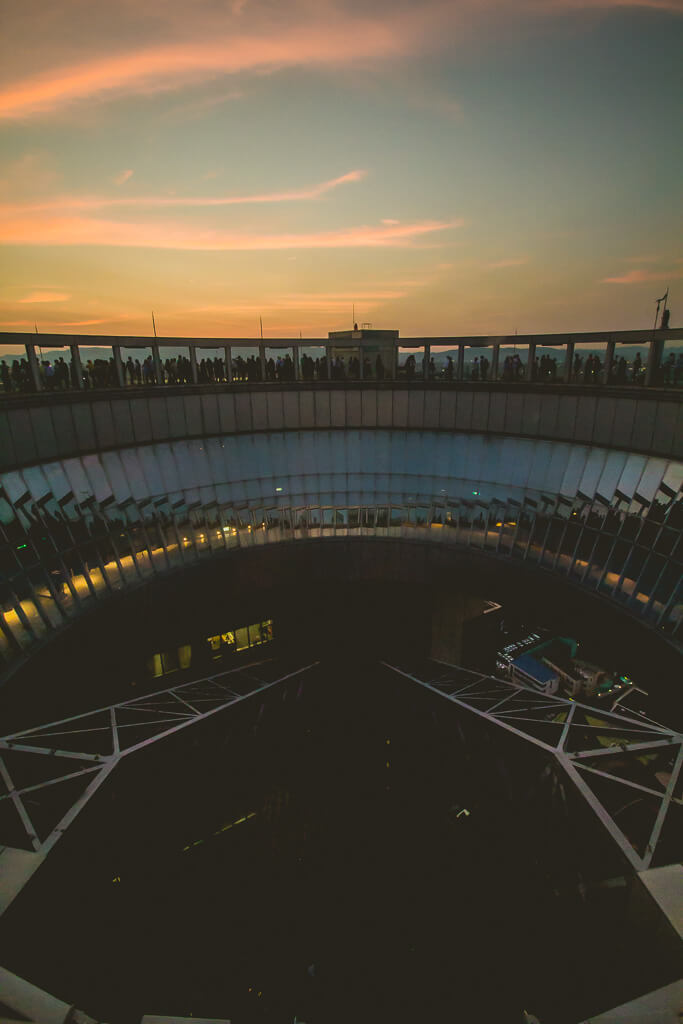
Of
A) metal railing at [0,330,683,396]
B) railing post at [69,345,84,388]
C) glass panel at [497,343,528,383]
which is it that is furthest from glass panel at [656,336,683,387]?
railing post at [69,345,84,388]

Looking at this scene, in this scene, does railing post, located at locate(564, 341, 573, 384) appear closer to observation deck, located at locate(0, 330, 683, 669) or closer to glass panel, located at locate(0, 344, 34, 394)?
observation deck, located at locate(0, 330, 683, 669)

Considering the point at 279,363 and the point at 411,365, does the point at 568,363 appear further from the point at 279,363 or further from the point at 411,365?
the point at 279,363

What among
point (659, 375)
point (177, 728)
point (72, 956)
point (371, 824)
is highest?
point (659, 375)

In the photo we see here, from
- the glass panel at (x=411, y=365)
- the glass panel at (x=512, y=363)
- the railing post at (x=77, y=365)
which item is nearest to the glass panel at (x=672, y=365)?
the glass panel at (x=512, y=363)

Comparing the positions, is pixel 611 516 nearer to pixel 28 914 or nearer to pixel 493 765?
pixel 493 765

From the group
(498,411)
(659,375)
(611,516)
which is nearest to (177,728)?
(611,516)

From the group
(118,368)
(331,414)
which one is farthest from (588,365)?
(118,368)

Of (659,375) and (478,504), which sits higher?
(659,375)

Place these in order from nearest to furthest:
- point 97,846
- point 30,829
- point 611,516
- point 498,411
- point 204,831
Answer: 1. point 30,829
2. point 97,846
3. point 204,831
4. point 611,516
5. point 498,411
